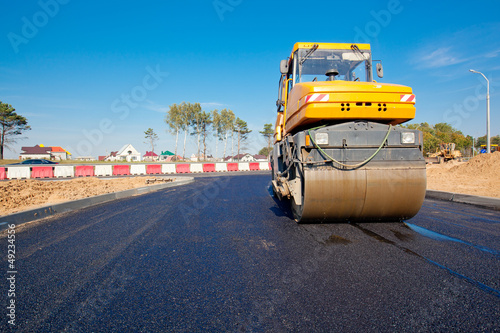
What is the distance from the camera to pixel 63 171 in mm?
21047

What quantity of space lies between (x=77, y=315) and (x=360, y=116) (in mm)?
4222

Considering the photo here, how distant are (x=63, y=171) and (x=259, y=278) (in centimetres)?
2441

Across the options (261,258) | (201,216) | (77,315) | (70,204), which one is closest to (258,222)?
(201,216)

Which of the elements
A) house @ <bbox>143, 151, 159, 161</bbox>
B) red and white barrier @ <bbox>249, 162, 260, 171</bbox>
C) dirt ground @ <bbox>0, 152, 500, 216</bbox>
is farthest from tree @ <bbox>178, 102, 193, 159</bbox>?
house @ <bbox>143, 151, 159, 161</bbox>

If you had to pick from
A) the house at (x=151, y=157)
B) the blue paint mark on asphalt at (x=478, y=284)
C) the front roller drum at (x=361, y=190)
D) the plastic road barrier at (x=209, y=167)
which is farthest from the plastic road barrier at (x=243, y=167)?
the house at (x=151, y=157)

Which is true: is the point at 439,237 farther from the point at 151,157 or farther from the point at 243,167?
the point at 151,157

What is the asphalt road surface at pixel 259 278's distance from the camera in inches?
73.2

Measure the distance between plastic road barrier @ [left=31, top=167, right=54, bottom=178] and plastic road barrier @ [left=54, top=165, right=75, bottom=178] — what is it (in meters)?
0.37

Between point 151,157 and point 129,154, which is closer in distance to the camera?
point 129,154

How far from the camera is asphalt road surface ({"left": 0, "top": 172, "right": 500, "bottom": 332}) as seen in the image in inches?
73.2

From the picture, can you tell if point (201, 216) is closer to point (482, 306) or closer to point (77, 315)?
point (77, 315)

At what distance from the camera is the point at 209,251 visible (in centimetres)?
328

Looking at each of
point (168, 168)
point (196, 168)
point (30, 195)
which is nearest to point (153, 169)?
point (168, 168)

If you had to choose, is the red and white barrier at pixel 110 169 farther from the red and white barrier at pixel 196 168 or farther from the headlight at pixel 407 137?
the headlight at pixel 407 137
